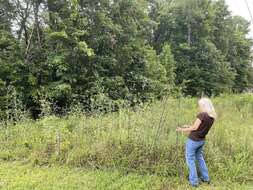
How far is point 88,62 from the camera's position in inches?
503

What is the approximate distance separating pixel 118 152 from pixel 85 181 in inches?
37.1

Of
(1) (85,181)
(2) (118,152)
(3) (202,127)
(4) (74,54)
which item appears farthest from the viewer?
(4) (74,54)

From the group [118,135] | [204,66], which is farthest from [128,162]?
[204,66]

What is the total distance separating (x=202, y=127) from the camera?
16.0 feet

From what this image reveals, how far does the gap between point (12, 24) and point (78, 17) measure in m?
2.71

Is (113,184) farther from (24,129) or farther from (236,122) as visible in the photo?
(236,122)

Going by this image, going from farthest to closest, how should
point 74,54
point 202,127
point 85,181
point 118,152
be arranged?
point 74,54
point 118,152
point 85,181
point 202,127

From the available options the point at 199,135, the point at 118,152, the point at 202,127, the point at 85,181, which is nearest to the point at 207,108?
the point at 202,127

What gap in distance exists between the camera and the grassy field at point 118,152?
16.9 ft

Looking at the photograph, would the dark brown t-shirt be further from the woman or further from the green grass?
the green grass

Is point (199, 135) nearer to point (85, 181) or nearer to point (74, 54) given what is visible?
point (85, 181)

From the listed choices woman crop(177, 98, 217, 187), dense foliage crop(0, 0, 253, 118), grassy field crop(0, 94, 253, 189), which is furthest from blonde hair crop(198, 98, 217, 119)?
dense foliage crop(0, 0, 253, 118)

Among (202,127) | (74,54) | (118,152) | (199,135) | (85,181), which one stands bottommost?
(85,181)

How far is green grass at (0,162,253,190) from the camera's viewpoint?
16.1ft
